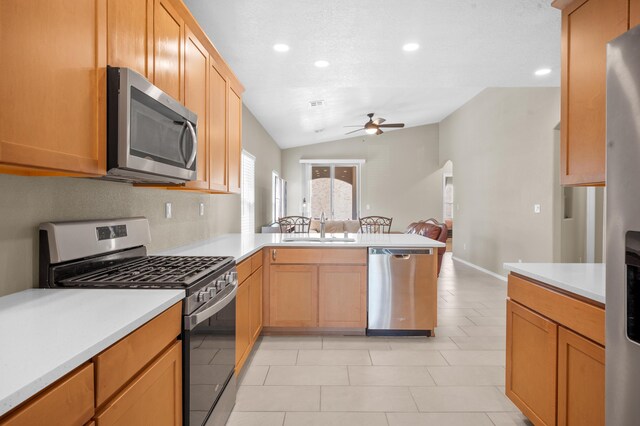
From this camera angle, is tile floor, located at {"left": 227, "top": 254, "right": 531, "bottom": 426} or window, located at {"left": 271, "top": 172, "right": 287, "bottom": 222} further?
window, located at {"left": 271, "top": 172, "right": 287, "bottom": 222}

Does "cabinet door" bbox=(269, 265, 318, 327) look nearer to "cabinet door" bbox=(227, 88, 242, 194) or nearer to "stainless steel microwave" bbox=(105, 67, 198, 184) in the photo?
"cabinet door" bbox=(227, 88, 242, 194)

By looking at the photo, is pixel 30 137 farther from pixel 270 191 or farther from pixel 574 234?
pixel 270 191

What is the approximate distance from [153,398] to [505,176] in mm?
5979

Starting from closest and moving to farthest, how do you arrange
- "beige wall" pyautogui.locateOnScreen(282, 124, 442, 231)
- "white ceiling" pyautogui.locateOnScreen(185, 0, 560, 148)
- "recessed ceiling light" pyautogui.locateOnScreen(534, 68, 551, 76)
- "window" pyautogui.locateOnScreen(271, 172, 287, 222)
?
"white ceiling" pyautogui.locateOnScreen(185, 0, 560, 148)
"recessed ceiling light" pyautogui.locateOnScreen(534, 68, 551, 76)
"window" pyautogui.locateOnScreen(271, 172, 287, 222)
"beige wall" pyautogui.locateOnScreen(282, 124, 442, 231)

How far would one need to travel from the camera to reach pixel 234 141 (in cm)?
320

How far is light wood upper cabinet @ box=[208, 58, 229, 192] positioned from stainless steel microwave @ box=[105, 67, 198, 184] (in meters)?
0.54

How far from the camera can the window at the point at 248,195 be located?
5301 mm

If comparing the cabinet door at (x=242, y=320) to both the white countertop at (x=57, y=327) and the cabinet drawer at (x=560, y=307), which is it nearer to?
the white countertop at (x=57, y=327)

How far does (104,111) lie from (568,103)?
217cm

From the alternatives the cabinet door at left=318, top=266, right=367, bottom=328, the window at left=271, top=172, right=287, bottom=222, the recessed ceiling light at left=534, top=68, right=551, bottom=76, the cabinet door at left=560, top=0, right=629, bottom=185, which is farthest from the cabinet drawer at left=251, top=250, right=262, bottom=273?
the window at left=271, top=172, right=287, bottom=222

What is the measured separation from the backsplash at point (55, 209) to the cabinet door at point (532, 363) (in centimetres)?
215

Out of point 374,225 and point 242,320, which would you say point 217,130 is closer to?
point 242,320

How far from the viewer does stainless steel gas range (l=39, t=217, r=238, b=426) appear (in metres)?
1.41

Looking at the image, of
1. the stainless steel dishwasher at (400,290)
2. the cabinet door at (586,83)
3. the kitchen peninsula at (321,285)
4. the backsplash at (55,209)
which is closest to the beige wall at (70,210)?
the backsplash at (55,209)
